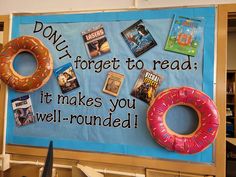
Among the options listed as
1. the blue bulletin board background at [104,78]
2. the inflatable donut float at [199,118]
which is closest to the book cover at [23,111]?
the blue bulletin board background at [104,78]

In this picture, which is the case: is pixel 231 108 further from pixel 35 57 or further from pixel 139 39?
pixel 35 57

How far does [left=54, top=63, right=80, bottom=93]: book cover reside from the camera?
1413 millimetres

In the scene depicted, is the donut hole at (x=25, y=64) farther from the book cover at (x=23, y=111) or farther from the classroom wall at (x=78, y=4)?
the classroom wall at (x=78, y=4)

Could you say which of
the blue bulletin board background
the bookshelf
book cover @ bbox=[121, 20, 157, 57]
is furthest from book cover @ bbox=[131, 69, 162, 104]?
the bookshelf

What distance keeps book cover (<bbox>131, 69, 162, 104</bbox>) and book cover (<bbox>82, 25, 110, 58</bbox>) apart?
30 centimetres

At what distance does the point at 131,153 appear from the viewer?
132 cm

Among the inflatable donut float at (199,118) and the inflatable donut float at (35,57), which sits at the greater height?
the inflatable donut float at (35,57)

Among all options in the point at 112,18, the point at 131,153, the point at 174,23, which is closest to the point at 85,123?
the point at 131,153

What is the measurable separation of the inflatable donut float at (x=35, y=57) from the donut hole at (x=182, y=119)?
33.2 inches

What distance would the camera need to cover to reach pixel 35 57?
1408 millimetres

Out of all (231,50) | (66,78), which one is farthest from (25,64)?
(231,50)

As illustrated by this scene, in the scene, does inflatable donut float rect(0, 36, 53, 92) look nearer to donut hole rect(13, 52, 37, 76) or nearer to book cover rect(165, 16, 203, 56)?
donut hole rect(13, 52, 37, 76)

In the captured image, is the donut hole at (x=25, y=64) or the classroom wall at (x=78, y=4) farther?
the donut hole at (x=25, y=64)

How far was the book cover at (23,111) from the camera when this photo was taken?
4.83ft
